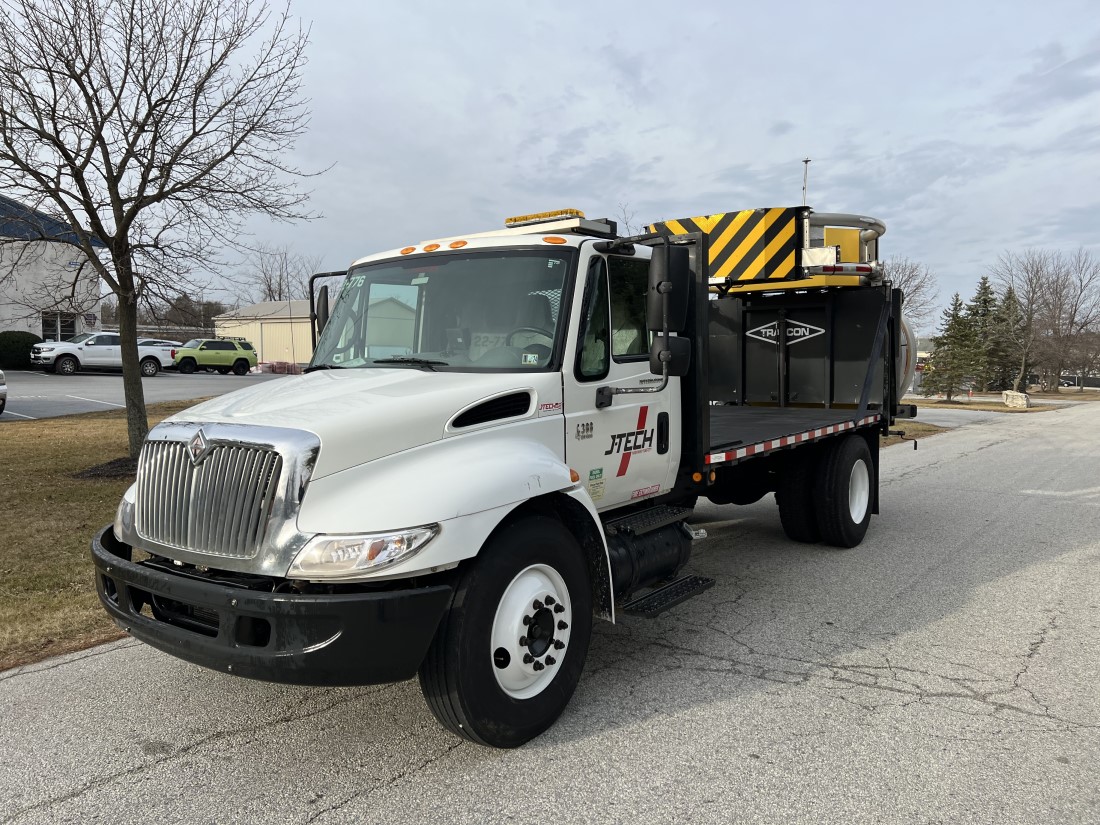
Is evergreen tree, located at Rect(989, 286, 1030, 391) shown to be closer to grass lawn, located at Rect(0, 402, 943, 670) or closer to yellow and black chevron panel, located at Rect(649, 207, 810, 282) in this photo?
yellow and black chevron panel, located at Rect(649, 207, 810, 282)

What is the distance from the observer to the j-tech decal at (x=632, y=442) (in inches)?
175

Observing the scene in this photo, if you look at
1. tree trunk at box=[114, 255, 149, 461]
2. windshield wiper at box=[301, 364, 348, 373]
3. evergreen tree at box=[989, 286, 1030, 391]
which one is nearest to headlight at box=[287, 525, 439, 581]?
windshield wiper at box=[301, 364, 348, 373]

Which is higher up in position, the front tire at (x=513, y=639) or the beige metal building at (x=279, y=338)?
the beige metal building at (x=279, y=338)

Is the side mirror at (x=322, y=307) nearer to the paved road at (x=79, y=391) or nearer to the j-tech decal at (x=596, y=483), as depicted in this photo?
the j-tech decal at (x=596, y=483)

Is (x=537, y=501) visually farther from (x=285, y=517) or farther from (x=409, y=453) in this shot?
(x=285, y=517)

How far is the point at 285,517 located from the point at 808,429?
470 cm

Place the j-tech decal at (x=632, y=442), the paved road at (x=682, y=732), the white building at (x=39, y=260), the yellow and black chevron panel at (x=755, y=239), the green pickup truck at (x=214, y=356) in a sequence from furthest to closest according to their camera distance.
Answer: the green pickup truck at (x=214, y=356) < the white building at (x=39, y=260) < the yellow and black chevron panel at (x=755, y=239) < the j-tech decal at (x=632, y=442) < the paved road at (x=682, y=732)

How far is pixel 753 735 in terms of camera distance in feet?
11.8

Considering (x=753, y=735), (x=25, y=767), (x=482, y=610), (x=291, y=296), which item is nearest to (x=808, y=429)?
(x=753, y=735)

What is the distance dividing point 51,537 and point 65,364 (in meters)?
27.0

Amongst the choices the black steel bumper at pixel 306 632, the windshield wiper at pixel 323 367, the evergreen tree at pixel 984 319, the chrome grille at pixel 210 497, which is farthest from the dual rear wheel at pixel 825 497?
the evergreen tree at pixel 984 319

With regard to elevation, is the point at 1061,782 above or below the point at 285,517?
below

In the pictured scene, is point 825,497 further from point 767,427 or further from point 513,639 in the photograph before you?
point 513,639

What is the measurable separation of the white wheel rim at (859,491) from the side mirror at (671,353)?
3.68 meters
